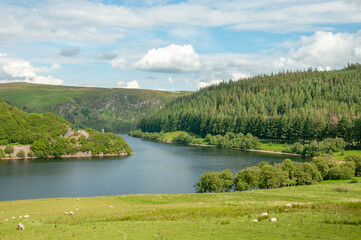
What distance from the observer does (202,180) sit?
68.1 meters

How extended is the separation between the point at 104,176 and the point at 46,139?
63015 millimetres

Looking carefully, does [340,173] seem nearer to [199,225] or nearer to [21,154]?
[199,225]

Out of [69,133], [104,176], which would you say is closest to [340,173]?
[104,176]

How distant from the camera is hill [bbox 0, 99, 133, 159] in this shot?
453 ft

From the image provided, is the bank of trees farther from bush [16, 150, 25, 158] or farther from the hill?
bush [16, 150, 25, 158]

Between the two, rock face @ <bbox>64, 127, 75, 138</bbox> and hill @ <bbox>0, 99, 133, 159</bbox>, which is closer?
hill @ <bbox>0, 99, 133, 159</bbox>

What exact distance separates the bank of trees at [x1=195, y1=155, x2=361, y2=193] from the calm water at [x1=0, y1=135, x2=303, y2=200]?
8533 mm

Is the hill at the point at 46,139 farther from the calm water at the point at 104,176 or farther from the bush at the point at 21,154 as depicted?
the calm water at the point at 104,176

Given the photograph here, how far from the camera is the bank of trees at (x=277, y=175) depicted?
67562mm

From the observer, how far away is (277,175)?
69375 millimetres

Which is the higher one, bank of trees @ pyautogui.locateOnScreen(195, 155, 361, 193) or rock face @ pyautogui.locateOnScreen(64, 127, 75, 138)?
rock face @ pyautogui.locateOnScreen(64, 127, 75, 138)

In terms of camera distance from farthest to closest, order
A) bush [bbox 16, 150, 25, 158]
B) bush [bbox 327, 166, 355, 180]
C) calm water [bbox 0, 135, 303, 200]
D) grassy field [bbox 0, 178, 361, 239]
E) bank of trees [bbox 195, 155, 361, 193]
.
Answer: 1. bush [bbox 16, 150, 25, 158]
2. bush [bbox 327, 166, 355, 180]
3. calm water [bbox 0, 135, 303, 200]
4. bank of trees [bbox 195, 155, 361, 193]
5. grassy field [bbox 0, 178, 361, 239]

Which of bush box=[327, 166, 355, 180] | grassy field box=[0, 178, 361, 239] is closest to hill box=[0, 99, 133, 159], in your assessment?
bush box=[327, 166, 355, 180]

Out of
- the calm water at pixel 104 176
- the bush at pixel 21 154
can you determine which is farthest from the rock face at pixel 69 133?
the calm water at pixel 104 176
